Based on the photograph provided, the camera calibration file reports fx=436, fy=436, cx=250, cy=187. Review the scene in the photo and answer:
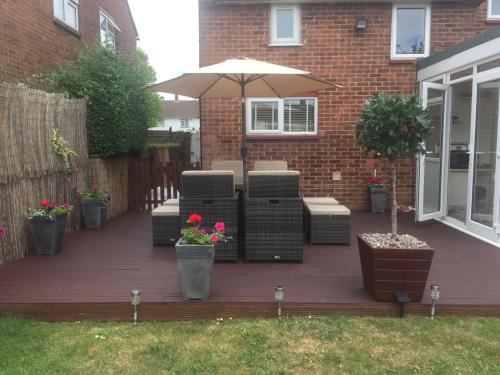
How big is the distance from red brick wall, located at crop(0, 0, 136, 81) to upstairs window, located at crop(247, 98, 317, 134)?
3867 mm

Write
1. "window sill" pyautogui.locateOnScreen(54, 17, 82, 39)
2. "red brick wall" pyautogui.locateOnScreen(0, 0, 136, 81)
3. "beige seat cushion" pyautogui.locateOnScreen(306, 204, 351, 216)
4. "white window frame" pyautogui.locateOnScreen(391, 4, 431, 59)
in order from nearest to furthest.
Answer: "beige seat cushion" pyautogui.locateOnScreen(306, 204, 351, 216)
"red brick wall" pyautogui.locateOnScreen(0, 0, 136, 81)
"white window frame" pyautogui.locateOnScreen(391, 4, 431, 59)
"window sill" pyautogui.locateOnScreen(54, 17, 82, 39)

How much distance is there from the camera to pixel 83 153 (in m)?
7.20

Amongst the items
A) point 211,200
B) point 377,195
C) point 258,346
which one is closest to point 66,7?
point 211,200

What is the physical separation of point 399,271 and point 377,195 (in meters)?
4.80

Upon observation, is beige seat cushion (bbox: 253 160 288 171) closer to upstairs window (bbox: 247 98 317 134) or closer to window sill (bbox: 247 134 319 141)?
window sill (bbox: 247 134 319 141)

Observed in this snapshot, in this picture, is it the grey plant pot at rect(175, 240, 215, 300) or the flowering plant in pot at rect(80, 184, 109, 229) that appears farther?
the flowering plant in pot at rect(80, 184, 109, 229)

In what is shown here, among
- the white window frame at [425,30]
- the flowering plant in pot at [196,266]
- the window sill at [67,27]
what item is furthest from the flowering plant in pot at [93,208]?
the white window frame at [425,30]

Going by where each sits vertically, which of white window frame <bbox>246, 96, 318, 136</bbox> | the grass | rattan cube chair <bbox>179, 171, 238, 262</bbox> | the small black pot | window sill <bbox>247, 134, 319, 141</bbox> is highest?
white window frame <bbox>246, 96, 318, 136</bbox>

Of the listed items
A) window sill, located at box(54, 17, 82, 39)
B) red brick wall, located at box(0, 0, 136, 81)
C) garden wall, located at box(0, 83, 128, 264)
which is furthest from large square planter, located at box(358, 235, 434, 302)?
window sill, located at box(54, 17, 82, 39)

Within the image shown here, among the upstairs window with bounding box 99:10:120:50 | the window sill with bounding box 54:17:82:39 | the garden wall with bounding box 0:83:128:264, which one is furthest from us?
the upstairs window with bounding box 99:10:120:50

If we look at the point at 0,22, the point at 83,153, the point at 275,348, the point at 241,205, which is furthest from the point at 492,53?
the point at 0,22

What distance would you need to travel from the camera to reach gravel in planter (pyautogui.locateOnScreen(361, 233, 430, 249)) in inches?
148

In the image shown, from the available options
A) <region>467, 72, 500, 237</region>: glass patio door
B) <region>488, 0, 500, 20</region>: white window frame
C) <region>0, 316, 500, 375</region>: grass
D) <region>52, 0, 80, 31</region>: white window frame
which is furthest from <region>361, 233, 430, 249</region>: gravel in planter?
<region>52, 0, 80, 31</region>: white window frame

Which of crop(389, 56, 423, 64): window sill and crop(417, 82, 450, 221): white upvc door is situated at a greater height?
crop(389, 56, 423, 64): window sill
